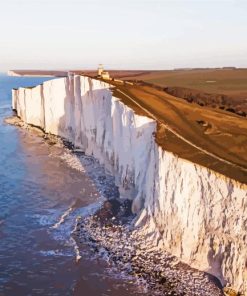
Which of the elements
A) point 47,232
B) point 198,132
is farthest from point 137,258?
point 198,132

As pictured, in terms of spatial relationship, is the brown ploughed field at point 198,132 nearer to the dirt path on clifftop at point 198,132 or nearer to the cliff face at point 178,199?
the dirt path on clifftop at point 198,132

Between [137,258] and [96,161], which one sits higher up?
[96,161]

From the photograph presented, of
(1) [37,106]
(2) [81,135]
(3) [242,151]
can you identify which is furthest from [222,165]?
(1) [37,106]

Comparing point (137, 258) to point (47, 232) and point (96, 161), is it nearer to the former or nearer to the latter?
point (47, 232)

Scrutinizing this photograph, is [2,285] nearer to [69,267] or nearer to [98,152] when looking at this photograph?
[69,267]

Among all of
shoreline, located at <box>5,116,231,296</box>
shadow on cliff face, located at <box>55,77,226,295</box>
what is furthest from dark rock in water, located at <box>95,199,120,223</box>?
shoreline, located at <box>5,116,231,296</box>

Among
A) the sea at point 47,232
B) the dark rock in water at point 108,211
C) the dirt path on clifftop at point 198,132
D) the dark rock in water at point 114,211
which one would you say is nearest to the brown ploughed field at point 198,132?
the dirt path on clifftop at point 198,132

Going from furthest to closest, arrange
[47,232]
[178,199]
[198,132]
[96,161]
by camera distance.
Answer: [96,161]
[198,132]
[47,232]
[178,199]
